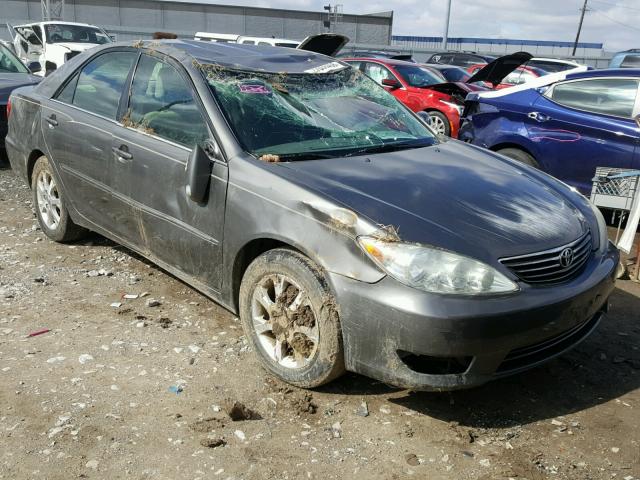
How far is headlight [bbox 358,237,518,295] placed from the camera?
2.76m

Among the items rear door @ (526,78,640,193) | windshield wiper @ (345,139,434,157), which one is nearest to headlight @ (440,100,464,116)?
rear door @ (526,78,640,193)

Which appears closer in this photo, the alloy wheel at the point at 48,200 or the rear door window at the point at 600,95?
the alloy wheel at the point at 48,200

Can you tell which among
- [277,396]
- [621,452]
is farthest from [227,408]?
[621,452]

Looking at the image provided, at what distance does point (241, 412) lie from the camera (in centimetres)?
302

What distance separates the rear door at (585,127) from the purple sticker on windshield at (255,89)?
155 inches

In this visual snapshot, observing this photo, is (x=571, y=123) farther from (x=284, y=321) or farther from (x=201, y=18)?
(x=201, y=18)

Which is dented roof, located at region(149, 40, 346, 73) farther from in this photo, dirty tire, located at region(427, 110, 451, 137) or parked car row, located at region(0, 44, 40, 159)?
dirty tire, located at region(427, 110, 451, 137)

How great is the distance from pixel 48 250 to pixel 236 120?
2.48 m

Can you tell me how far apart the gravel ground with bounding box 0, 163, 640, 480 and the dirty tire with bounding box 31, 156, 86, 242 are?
103cm

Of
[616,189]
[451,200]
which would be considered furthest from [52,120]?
[616,189]

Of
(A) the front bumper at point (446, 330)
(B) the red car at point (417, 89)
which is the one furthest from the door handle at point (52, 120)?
(B) the red car at point (417, 89)

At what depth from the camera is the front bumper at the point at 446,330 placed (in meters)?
2.71

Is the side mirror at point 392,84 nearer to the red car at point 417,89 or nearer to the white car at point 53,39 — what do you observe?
the red car at point 417,89

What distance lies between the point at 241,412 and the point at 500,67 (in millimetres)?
6980
